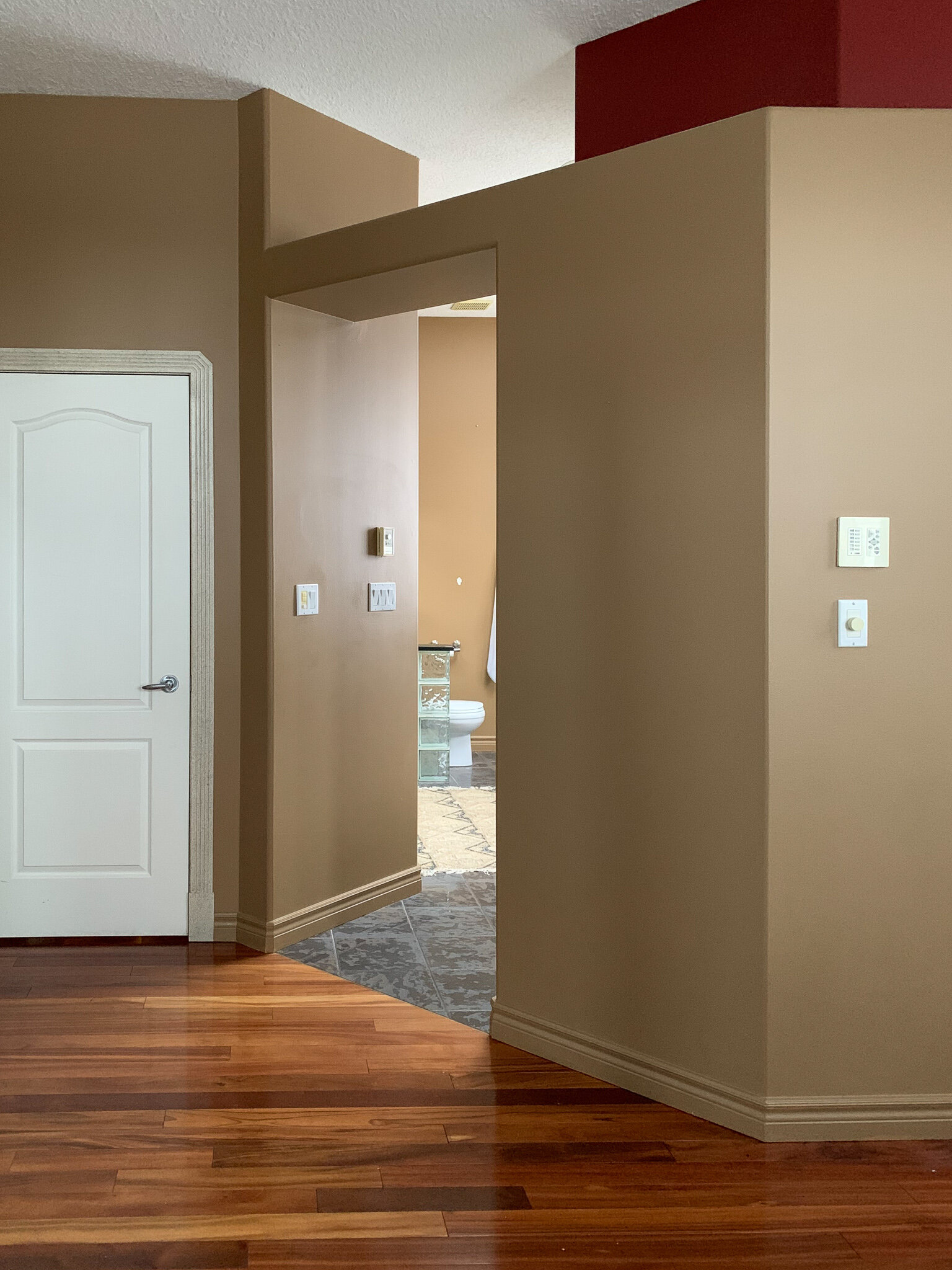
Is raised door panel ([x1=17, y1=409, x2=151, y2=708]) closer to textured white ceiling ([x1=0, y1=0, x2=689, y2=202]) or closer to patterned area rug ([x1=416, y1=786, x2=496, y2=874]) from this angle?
textured white ceiling ([x1=0, y1=0, x2=689, y2=202])

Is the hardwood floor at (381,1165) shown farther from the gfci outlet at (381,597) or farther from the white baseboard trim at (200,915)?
the gfci outlet at (381,597)

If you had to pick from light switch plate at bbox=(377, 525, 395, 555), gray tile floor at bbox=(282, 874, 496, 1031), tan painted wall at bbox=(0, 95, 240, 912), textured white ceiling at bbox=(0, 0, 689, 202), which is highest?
textured white ceiling at bbox=(0, 0, 689, 202)

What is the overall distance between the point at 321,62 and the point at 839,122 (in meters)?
1.92

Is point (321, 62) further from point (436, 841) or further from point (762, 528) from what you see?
point (436, 841)

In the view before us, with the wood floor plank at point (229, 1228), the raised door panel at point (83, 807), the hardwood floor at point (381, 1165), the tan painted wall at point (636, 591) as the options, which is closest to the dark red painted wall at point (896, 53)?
the tan painted wall at point (636, 591)

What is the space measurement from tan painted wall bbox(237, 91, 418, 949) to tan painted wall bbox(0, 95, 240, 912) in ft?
0.28

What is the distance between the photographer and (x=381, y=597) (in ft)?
14.6

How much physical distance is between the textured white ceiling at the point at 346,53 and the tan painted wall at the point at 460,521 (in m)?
3.59

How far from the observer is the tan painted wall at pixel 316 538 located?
3.95m

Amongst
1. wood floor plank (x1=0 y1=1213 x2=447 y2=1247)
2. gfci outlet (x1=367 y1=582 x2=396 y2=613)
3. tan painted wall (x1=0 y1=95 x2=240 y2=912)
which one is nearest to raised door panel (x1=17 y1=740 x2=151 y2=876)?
tan painted wall (x1=0 y1=95 x2=240 y2=912)

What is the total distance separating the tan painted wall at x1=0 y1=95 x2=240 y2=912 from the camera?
12.9 feet

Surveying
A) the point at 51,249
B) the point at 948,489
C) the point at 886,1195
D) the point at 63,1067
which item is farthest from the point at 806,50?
the point at 63,1067

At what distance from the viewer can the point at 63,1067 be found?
3.01 metres

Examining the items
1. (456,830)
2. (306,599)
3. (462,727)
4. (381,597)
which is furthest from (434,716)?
(306,599)
